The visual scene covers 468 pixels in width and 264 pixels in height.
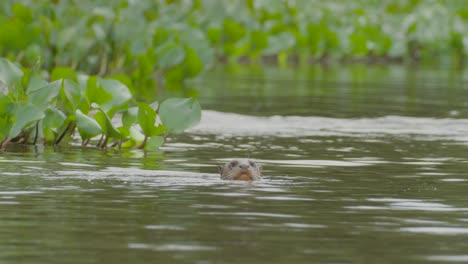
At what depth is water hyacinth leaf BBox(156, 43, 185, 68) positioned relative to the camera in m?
19.4

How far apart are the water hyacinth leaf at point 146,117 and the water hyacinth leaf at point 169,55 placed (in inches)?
299

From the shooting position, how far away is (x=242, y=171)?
9.52m

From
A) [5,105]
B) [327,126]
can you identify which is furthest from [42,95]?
[327,126]

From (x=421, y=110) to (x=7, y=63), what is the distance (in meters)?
7.32

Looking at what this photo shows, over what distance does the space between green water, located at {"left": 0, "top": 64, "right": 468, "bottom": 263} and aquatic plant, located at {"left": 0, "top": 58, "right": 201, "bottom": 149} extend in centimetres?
22

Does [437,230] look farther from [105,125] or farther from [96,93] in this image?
[96,93]

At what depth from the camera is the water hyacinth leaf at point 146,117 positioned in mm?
11430

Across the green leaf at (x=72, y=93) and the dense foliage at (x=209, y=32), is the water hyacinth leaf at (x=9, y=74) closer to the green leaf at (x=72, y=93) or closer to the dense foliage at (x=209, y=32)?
the green leaf at (x=72, y=93)

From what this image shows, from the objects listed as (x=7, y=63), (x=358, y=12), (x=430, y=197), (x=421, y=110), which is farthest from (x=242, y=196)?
(x=358, y=12)

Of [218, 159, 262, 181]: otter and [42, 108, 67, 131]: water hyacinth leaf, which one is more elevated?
[42, 108, 67, 131]: water hyacinth leaf

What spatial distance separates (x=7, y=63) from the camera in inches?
456

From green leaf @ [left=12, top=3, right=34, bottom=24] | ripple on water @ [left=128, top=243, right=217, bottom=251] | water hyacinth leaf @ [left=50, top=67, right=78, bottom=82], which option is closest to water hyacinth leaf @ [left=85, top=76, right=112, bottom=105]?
water hyacinth leaf @ [left=50, top=67, right=78, bottom=82]

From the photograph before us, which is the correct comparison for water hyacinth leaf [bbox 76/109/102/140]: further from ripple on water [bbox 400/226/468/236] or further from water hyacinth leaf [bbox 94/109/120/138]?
ripple on water [bbox 400/226/468/236]

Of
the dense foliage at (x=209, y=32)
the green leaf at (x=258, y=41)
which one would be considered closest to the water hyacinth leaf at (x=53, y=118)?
the dense foliage at (x=209, y=32)
